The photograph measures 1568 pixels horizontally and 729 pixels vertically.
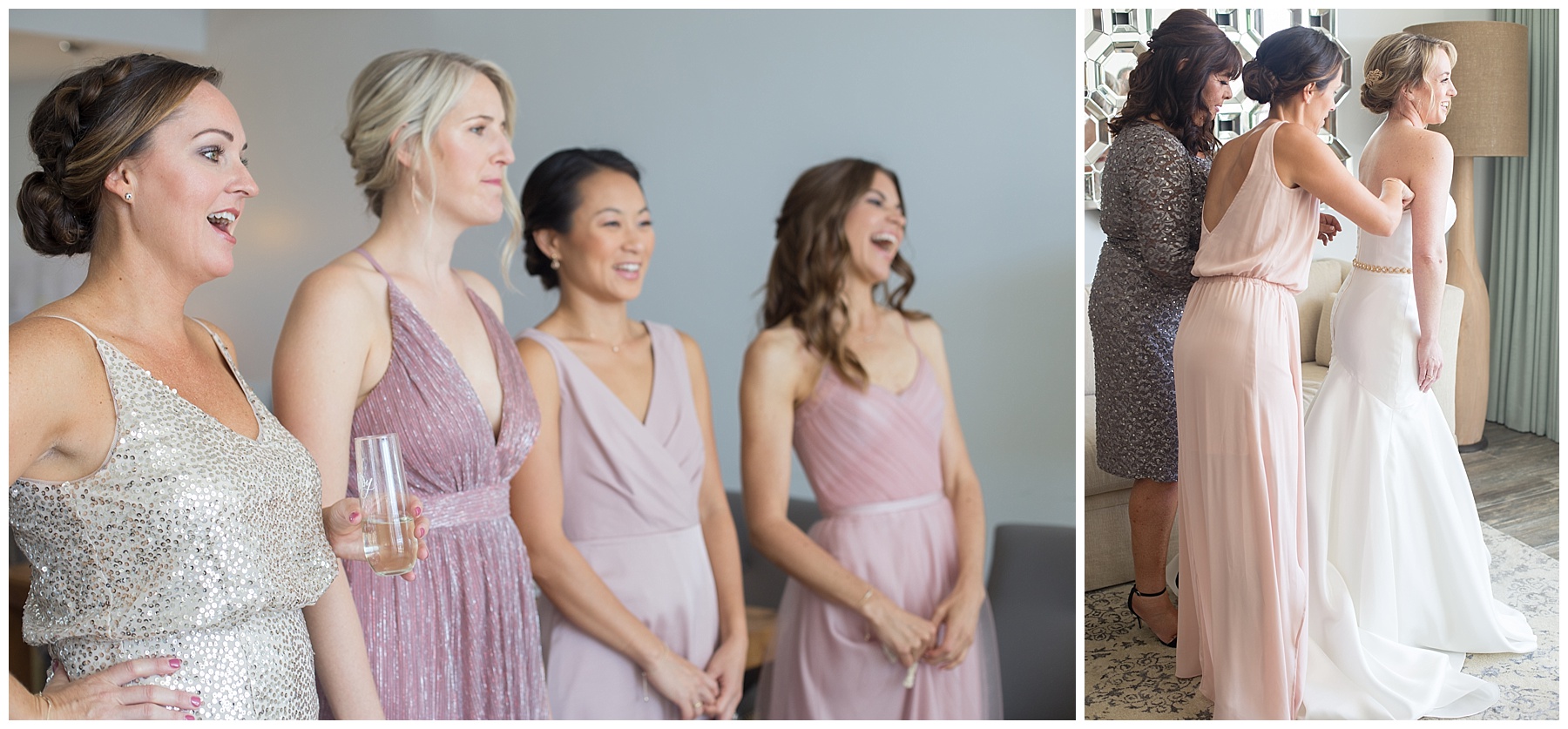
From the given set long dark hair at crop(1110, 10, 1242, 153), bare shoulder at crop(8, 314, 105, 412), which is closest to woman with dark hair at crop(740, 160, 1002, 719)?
long dark hair at crop(1110, 10, 1242, 153)

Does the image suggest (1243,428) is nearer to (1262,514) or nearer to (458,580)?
(1262,514)

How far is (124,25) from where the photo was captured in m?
2.08

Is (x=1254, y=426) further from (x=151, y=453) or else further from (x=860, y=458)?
(x=151, y=453)

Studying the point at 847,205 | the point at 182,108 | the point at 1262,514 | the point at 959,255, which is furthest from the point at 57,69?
the point at 1262,514

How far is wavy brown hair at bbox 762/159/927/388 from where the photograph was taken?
6.63 ft

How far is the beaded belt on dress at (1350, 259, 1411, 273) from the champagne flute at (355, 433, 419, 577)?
6.10ft

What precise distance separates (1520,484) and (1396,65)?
2.90 feet

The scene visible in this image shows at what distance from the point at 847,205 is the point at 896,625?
0.83 meters

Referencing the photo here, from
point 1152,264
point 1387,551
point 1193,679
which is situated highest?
point 1152,264

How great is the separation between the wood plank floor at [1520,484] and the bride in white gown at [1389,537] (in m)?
0.04

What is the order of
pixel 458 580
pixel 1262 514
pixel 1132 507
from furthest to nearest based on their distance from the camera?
pixel 1132 507 < pixel 1262 514 < pixel 458 580

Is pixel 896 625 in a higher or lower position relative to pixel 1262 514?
lower

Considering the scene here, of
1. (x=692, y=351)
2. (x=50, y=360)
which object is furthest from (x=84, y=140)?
(x=692, y=351)

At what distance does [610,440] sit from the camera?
6.59 feet
